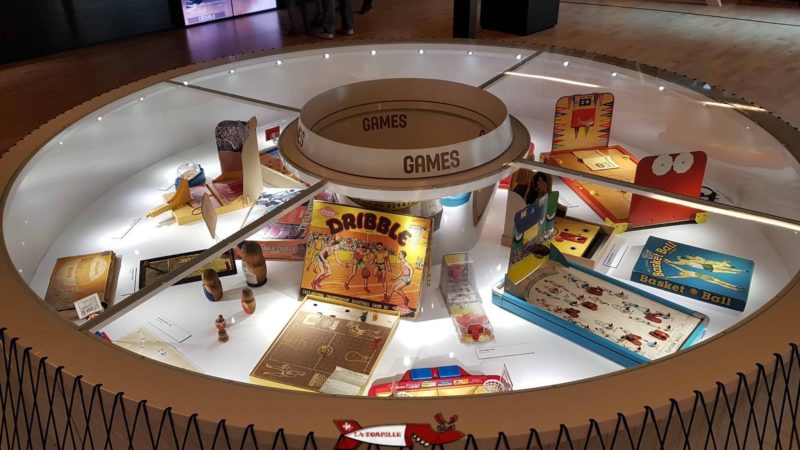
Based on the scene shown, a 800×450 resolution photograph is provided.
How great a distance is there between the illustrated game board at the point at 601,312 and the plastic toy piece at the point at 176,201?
1.09 meters

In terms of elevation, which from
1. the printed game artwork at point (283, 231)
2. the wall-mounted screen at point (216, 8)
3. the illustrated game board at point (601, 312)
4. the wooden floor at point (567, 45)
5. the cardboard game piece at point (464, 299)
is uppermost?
the printed game artwork at point (283, 231)

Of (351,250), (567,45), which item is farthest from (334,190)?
(567,45)

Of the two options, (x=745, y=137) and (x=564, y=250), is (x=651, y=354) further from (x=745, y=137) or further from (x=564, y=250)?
(x=745, y=137)

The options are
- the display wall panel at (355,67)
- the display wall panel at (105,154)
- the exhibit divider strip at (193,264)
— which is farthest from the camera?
the display wall panel at (355,67)

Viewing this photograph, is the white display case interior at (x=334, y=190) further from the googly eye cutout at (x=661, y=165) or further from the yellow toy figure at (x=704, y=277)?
the googly eye cutout at (x=661, y=165)

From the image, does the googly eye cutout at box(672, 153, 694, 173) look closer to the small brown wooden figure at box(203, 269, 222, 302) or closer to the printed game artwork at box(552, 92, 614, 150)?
the printed game artwork at box(552, 92, 614, 150)

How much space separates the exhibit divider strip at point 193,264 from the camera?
1354mm

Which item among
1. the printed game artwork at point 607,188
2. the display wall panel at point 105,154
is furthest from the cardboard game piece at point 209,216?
the printed game artwork at point 607,188

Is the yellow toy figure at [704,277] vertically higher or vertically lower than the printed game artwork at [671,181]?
lower

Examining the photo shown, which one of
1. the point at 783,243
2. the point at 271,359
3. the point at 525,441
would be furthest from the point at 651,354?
the point at 271,359

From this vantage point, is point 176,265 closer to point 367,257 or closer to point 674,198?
point 367,257

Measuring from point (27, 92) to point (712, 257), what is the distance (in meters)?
4.84

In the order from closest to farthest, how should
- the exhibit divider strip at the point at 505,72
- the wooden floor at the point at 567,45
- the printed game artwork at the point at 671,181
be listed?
the printed game artwork at the point at 671,181 → the exhibit divider strip at the point at 505,72 → the wooden floor at the point at 567,45

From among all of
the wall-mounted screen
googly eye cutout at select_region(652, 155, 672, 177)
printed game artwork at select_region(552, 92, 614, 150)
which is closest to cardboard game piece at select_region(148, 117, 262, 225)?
printed game artwork at select_region(552, 92, 614, 150)
